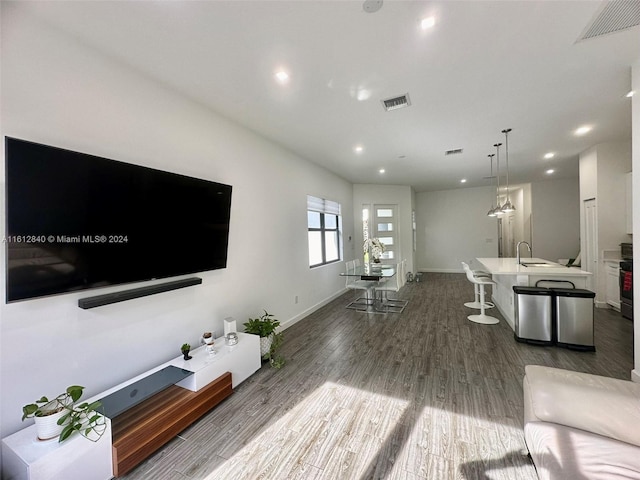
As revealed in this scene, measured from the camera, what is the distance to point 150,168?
218 centimetres

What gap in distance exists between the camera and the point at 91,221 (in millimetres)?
1824

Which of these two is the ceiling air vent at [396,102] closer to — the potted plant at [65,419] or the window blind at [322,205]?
the window blind at [322,205]

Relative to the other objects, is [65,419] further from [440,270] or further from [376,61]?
[440,270]

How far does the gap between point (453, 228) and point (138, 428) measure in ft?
31.1

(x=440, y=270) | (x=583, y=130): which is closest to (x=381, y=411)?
(x=583, y=130)

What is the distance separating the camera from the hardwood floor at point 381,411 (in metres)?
1.66

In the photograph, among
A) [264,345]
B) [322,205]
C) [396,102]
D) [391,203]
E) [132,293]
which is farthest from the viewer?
[391,203]

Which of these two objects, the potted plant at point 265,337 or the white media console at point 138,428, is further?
the potted plant at point 265,337

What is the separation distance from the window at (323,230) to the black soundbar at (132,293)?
280 centimetres

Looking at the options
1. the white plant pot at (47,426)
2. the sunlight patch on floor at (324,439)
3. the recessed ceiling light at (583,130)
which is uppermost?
the recessed ceiling light at (583,130)

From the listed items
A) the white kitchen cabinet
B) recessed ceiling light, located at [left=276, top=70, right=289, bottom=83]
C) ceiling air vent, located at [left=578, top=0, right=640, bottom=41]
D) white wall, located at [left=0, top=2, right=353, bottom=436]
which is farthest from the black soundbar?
the white kitchen cabinet

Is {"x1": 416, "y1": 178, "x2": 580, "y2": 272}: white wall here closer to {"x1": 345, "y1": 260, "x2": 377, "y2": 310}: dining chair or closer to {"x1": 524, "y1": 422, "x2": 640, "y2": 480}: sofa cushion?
{"x1": 345, "y1": 260, "x2": 377, "y2": 310}: dining chair

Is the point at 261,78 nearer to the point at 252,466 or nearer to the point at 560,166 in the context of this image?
the point at 252,466

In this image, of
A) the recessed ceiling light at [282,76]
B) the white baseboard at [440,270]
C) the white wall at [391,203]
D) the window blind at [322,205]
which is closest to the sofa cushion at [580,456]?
the recessed ceiling light at [282,76]
